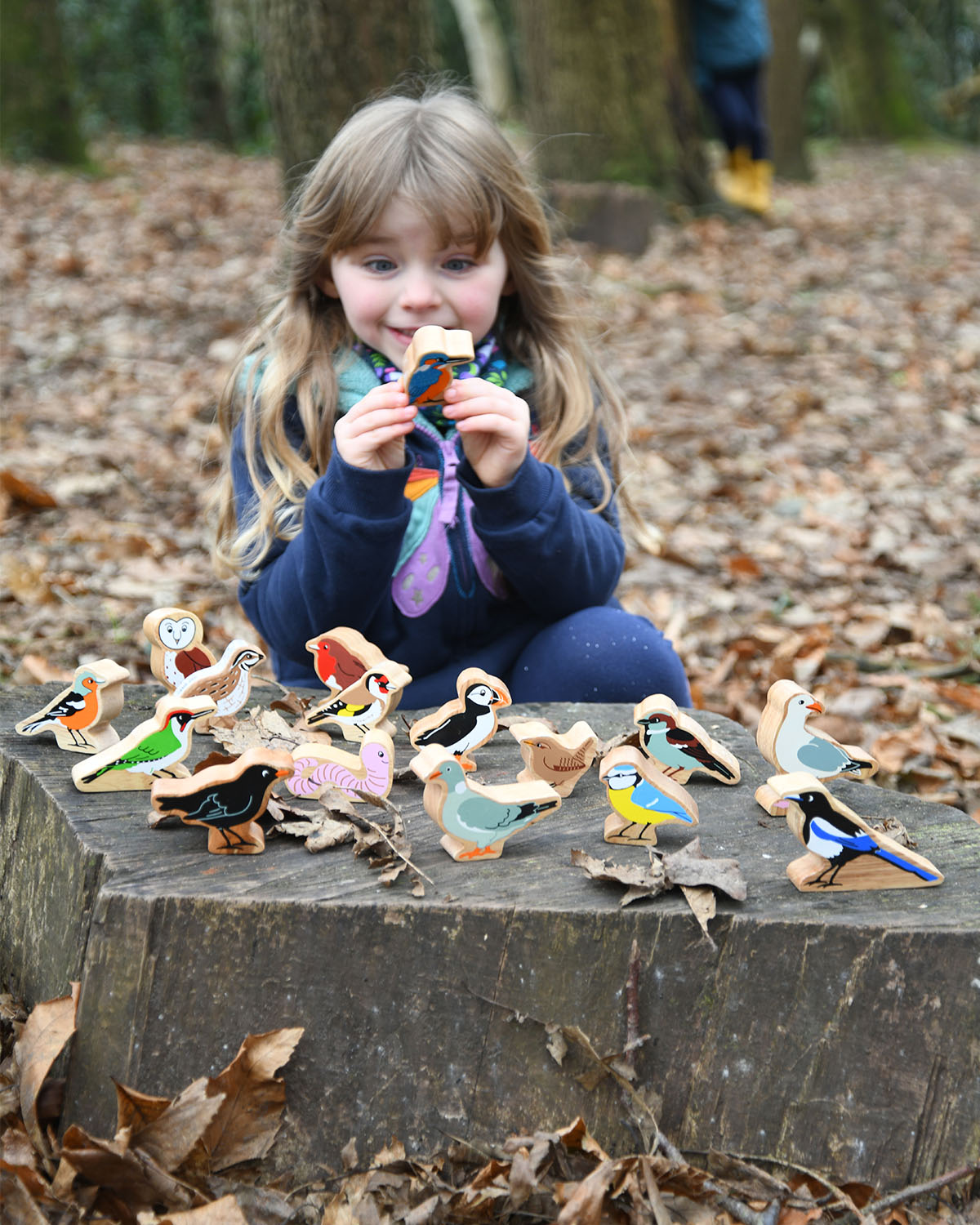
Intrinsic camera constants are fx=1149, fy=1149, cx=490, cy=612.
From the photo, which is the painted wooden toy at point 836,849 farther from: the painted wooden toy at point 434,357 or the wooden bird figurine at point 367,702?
the painted wooden toy at point 434,357

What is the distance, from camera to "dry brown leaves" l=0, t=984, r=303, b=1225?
4.90ft

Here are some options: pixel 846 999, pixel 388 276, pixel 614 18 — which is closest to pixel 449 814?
pixel 846 999

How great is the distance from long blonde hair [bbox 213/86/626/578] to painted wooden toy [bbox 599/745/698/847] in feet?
3.54

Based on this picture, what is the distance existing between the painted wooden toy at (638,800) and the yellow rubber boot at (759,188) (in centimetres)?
815

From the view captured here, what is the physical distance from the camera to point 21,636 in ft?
10.9

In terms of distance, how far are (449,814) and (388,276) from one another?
1.24m

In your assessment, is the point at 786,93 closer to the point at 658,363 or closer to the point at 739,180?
the point at 739,180

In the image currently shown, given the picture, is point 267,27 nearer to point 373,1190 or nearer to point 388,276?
point 388,276

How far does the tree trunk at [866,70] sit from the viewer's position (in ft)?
52.5

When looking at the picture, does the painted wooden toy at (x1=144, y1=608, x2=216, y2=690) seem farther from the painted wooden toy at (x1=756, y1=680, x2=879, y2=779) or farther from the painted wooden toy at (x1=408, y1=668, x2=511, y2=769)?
the painted wooden toy at (x1=756, y1=680, x2=879, y2=779)

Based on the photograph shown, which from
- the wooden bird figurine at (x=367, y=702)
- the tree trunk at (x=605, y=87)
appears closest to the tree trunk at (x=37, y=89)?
the tree trunk at (x=605, y=87)

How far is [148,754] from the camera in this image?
1.79 meters

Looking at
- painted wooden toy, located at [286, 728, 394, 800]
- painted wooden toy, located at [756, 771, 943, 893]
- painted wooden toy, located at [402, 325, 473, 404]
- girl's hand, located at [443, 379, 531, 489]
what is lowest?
painted wooden toy, located at [756, 771, 943, 893]

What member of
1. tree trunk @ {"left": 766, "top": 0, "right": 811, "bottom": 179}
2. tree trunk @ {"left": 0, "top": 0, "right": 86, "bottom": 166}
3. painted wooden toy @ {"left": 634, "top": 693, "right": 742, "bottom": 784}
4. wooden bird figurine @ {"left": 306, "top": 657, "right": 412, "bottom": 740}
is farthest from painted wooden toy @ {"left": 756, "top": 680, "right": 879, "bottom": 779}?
tree trunk @ {"left": 766, "top": 0, "right": 811, "bottom": 179}
